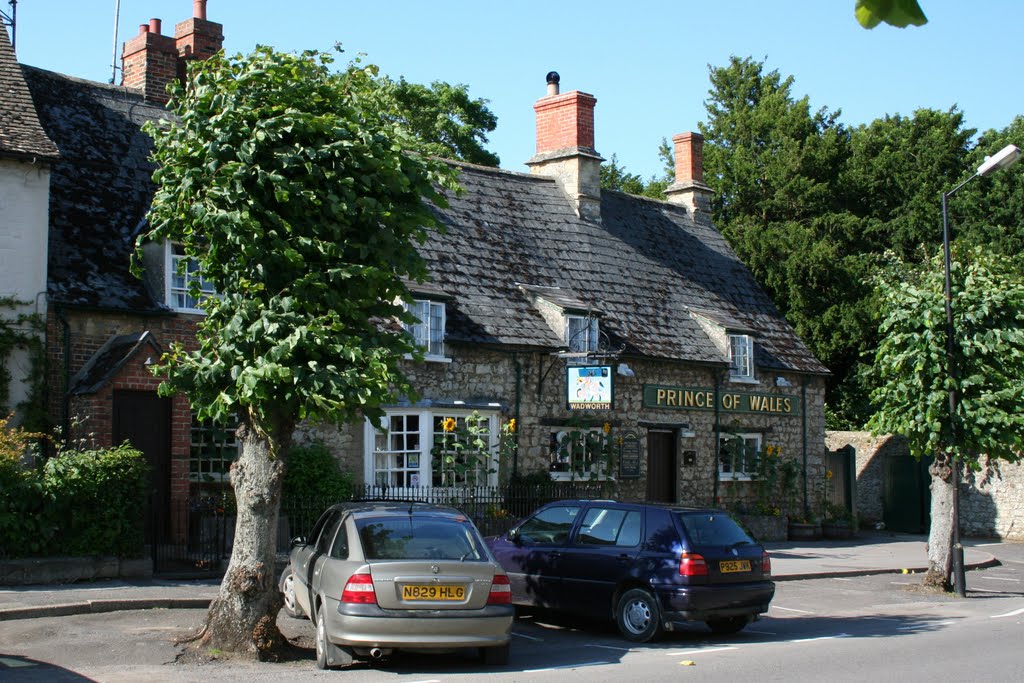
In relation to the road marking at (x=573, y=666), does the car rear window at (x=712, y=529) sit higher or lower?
higher

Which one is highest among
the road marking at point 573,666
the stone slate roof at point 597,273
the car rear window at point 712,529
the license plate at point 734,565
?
the stone slate roof at point 597,273

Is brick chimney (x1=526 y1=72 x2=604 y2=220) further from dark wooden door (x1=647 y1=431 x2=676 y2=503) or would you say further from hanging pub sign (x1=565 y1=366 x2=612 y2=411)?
hanging pub sign (x1=565 y1=366 x2=612 y2=411)

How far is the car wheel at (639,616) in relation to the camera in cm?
1312

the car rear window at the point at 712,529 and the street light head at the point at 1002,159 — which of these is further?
the street light head at the point at 1002,159

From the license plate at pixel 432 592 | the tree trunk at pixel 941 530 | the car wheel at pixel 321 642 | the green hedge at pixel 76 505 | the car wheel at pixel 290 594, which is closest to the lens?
the license plate at pixel 432 592

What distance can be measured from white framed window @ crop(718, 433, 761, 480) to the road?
10.7m

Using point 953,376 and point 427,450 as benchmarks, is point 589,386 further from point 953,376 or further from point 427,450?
point 953,376

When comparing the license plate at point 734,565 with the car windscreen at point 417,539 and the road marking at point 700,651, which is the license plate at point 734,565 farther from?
the car windscreen at point 417,539

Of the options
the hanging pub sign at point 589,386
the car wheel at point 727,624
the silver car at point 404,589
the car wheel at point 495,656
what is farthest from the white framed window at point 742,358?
the car wheel at point 495,656

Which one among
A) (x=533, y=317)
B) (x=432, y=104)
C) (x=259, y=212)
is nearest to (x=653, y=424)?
(x=533, y=317)

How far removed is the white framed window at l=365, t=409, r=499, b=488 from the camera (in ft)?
68.8

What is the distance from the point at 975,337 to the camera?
19.4 metres

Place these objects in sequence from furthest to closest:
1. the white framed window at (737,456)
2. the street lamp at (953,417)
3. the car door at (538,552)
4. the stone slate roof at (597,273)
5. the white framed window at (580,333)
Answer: the white framed window at (737,456) → the white framed window at (580,333) → the stone slate roof at (597,273) → the street lamp at (953,417) → the car door at (538,552)

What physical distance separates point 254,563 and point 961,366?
13.2 meters
